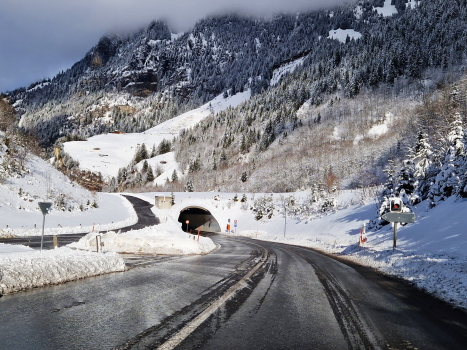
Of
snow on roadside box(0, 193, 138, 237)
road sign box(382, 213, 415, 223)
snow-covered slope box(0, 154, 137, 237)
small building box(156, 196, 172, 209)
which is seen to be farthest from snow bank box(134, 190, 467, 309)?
snow-covered slope box(0, 154, 137, 237)

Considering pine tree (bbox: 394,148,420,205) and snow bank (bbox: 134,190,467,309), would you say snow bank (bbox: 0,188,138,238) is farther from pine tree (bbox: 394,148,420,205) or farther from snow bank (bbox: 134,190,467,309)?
pine tree (bbox: 394,148,420,205)

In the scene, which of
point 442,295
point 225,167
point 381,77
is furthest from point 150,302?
point 381,77

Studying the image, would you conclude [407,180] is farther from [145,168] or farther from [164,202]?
[145,168]

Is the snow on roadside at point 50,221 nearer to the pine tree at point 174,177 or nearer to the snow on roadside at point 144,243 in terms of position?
the snow on roadside at point 144,243

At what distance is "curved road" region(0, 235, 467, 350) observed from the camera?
4055 millimetres

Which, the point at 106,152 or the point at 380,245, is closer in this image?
the point at 380,245

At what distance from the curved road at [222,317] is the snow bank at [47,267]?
39 centimetres

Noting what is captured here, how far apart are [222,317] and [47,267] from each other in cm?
484

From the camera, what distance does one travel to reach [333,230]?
33.9 meters

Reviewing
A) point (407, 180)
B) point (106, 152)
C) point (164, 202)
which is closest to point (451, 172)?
point (407, 180)

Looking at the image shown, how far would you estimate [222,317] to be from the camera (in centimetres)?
507

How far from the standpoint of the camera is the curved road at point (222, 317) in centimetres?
405

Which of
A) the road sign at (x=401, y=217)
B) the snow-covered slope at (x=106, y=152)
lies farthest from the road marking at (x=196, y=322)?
the snow-covered slope at (x=106, y=152)

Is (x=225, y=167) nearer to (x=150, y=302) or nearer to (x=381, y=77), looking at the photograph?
(x=381, y=77)
